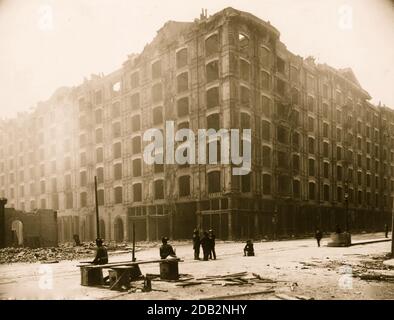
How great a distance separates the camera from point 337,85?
45.2 meters

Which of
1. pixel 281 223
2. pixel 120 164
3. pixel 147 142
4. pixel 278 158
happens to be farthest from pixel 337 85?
pixel 120 164

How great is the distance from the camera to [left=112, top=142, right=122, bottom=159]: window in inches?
1671

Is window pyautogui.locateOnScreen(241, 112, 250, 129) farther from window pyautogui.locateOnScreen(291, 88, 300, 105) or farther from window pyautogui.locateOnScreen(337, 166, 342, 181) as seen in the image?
window pyautogui.locateOnScreen(337, 166, 342, 181)

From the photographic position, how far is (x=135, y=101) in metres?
40.4

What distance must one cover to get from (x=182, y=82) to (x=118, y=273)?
2645cm

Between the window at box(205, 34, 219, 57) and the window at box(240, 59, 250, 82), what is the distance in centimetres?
230

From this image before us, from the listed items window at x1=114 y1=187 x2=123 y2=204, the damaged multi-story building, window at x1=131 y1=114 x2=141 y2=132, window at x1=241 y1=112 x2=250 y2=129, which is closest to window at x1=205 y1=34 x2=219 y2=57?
the damaged multi-story building

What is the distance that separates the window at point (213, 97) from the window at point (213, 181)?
211 inches

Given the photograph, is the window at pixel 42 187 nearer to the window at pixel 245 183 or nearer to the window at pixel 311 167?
the window at pixel 245 183

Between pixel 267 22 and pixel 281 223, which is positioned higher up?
pixel 267 22

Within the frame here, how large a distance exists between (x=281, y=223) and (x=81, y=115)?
24.9m

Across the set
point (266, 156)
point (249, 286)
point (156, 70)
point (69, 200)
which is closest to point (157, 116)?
point (156, 70)

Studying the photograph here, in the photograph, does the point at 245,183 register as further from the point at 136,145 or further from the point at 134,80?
the point at 134,80
